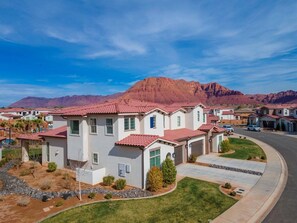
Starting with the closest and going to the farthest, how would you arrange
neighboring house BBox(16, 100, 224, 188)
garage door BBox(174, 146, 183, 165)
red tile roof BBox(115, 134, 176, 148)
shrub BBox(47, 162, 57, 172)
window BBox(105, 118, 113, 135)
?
red tile roof BBox(115, 134, 176, 148) → neighboring house BBox(16, 100, 224, 188) → window BBox(105, 118, 113, 135) → shrub BBox(47, 162, 57, 172) → garage door BBox(174, 146, 183, 165)

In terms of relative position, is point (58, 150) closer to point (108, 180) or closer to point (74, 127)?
point (74, 127)

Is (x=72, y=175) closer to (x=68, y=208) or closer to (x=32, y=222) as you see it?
(x=68, y=208)

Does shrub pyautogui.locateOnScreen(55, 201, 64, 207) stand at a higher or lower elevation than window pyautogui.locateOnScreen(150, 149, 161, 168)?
lower

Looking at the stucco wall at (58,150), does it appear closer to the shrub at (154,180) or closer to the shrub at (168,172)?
the shrub at (154,180)

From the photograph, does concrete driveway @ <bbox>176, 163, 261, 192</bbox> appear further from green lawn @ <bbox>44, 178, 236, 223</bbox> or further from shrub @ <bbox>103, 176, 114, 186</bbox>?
shrub @ <bbox>103, 176, 114, 186</bbox>

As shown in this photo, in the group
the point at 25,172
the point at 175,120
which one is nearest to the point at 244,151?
the point at 175,120

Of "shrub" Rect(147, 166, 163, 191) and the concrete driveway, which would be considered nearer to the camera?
"shrub" Rect(147, 166, 163, 191)

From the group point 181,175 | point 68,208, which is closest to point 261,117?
point 181,175

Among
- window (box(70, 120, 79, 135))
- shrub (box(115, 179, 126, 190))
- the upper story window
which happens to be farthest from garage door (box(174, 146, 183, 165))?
window (box(70, 120, 79, 135))
